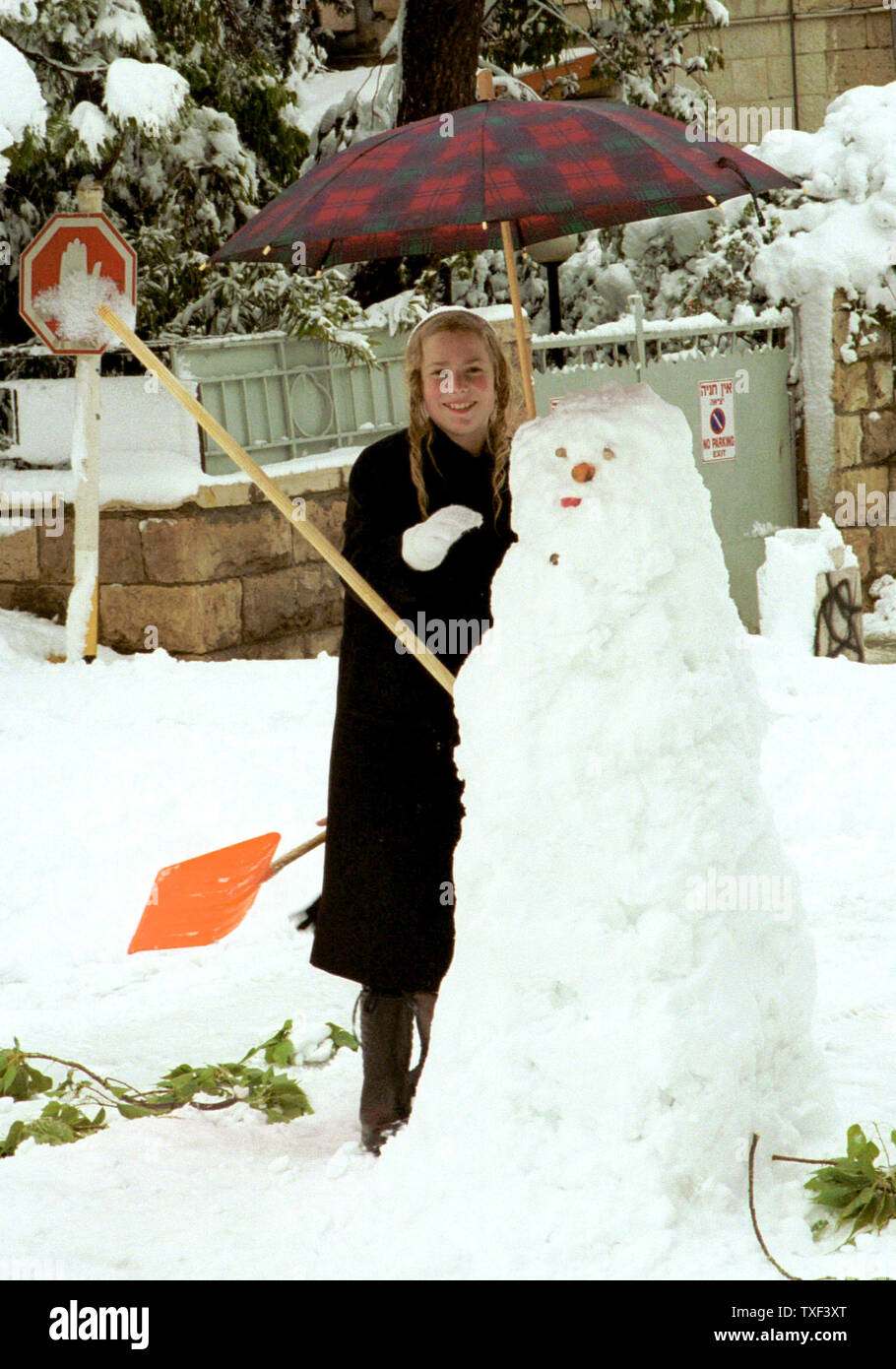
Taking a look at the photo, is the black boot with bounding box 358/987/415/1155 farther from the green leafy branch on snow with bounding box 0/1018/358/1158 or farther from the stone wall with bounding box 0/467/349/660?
the stone wall with bounding box 0/467/349/660

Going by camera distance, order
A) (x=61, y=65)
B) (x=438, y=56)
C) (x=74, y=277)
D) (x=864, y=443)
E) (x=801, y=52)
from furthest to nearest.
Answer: (x=801, y=52), (x=864, y=443), (x=438, y=56), (x=61, y=65), (x=74, y=277)

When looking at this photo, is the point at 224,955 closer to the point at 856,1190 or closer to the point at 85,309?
the point at 856,1190

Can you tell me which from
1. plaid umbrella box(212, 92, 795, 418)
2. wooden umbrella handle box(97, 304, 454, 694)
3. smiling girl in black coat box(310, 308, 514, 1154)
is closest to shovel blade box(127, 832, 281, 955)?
smiling girl in black coat box(310, 308, 514, 1154)

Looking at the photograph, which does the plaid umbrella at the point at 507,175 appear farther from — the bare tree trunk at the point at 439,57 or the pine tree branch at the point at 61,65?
the bare tree trunk at the point at 439,57

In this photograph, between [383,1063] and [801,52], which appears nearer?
[383,1063]

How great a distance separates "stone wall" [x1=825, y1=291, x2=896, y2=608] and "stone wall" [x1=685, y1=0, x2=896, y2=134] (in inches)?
193

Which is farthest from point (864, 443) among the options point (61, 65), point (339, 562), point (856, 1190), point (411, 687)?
point (856, 1190)

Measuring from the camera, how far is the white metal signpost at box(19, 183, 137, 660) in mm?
6543

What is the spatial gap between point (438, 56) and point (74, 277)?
10.1ft

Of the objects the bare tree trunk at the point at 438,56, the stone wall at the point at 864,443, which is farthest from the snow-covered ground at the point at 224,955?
the stone wall at the point at 864,443

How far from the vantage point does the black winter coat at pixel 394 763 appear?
3.21 meters

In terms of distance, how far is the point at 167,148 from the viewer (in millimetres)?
8539
